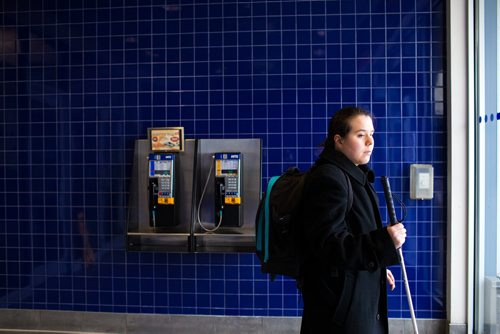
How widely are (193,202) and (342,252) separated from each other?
191 centimetres

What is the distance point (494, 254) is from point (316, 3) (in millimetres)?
2392

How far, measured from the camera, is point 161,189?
308cm

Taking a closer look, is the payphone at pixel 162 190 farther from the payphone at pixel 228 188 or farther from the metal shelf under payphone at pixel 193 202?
the payphone at pixel 228 188

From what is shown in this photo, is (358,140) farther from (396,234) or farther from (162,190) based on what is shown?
(162,190)

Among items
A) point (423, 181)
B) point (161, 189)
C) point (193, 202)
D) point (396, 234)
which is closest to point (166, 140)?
point (161, 189)

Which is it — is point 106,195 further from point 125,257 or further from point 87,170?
point 125,257

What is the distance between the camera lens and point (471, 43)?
9.90 feet

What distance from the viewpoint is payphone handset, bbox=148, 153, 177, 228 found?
308 cm

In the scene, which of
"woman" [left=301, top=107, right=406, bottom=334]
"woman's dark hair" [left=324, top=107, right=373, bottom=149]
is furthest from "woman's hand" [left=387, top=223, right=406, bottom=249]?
"woman's dark hair" [left=324, top=107, right=373, bottom=149]

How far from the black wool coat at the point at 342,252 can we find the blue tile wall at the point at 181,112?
5.66 ft

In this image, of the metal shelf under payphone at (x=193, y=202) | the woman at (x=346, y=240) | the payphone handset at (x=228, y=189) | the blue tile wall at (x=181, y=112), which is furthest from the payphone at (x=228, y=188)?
the woman at (x=346, y=240)

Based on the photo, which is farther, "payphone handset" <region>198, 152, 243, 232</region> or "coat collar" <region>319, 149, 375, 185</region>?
"payphone handset" <region>198, 152, 243, 232</region>

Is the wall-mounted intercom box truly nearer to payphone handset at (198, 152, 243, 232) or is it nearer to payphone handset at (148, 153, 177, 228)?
payphone handset at (198, 152, 243, 232)

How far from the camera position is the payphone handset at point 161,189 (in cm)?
308
